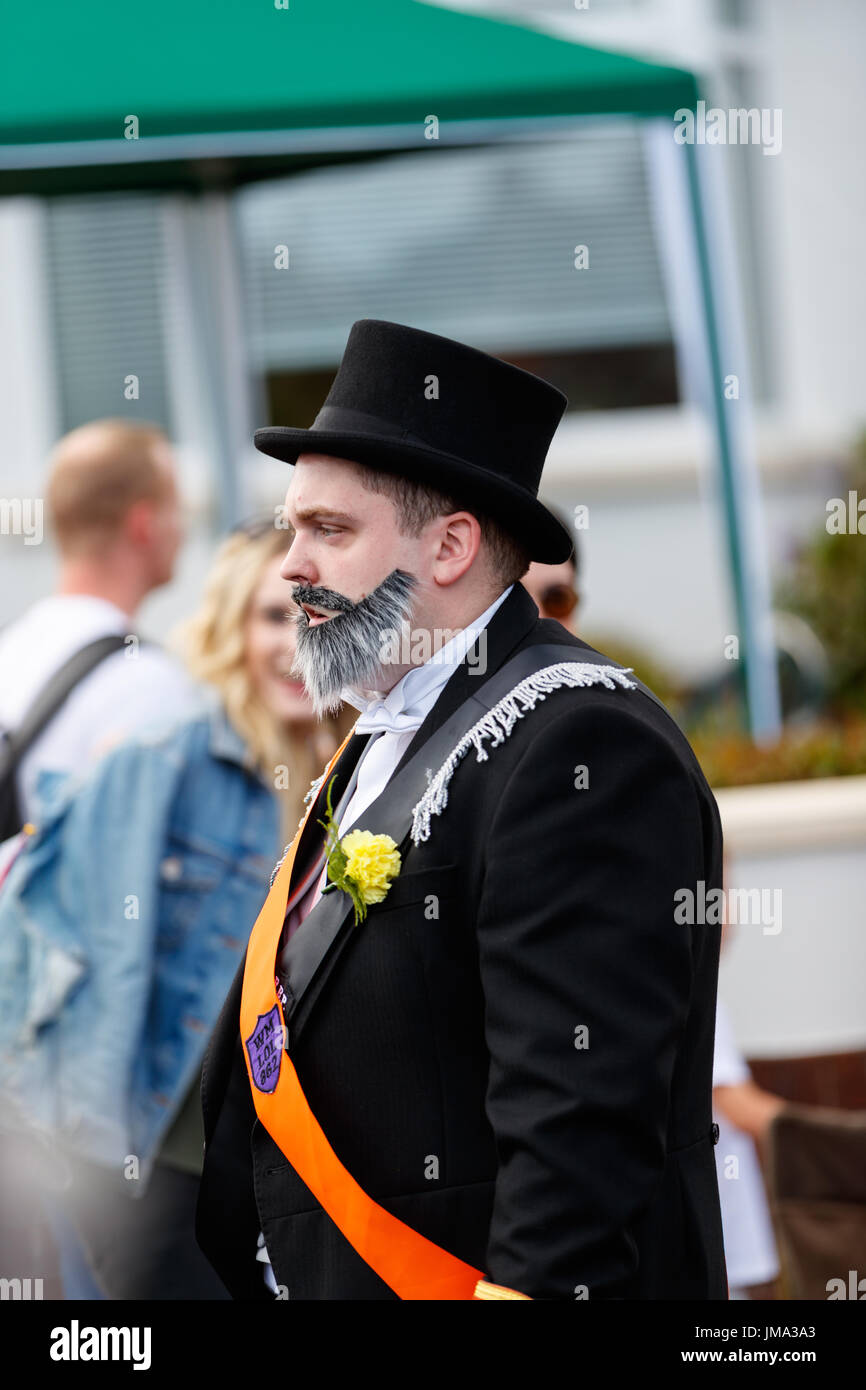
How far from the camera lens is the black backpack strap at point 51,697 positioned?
10.8 feet

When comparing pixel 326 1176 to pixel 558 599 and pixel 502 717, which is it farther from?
pixel 558 599

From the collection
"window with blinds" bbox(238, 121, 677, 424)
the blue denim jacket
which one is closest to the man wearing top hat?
the blue denim jacket

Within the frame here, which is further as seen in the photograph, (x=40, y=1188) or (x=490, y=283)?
(x=490, y=283)

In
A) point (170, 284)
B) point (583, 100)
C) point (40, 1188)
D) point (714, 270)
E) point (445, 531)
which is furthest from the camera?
point (170, 284)

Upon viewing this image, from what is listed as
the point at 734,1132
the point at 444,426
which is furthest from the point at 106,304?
the point at 444,426

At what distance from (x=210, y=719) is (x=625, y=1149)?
6.44 feet

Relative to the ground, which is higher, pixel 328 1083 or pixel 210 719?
pixel 210 719

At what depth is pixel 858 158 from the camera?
33.1ft

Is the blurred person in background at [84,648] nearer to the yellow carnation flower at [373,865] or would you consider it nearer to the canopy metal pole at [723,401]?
the yellow carnation flower at [373,865]

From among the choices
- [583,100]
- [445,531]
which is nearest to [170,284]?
[583,100]

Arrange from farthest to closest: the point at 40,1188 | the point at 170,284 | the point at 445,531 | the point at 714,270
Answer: the point at 170,284
the point at 714,270
the point at 40,1188
the point at 445,531

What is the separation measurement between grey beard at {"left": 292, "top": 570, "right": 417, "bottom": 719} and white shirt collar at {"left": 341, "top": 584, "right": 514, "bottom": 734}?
0.09ft

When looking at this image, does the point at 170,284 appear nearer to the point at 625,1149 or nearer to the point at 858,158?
the point at 858,158
